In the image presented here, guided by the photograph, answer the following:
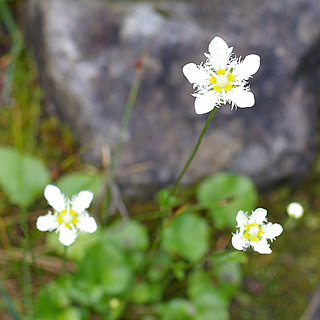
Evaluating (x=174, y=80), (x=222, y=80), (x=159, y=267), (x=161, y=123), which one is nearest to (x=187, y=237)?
(x=159, y=267)

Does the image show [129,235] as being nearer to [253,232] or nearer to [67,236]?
[67,236]

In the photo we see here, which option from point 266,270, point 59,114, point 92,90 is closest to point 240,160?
point 266,270

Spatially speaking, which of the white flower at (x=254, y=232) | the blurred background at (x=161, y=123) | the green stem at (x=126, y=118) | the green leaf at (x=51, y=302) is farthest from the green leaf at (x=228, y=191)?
the white flower at (x=254, y=232)

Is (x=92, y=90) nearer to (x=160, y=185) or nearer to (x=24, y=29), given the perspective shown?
(x=160, y=185)

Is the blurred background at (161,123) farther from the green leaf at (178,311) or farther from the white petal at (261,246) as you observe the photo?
the white petal at (261,246)

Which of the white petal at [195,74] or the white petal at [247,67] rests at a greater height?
the white petal at [195,74]

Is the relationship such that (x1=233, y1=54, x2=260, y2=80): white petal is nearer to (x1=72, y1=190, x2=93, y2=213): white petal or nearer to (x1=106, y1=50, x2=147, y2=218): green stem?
(x1=72, y1=190, x2=93, y2=213): white petal
